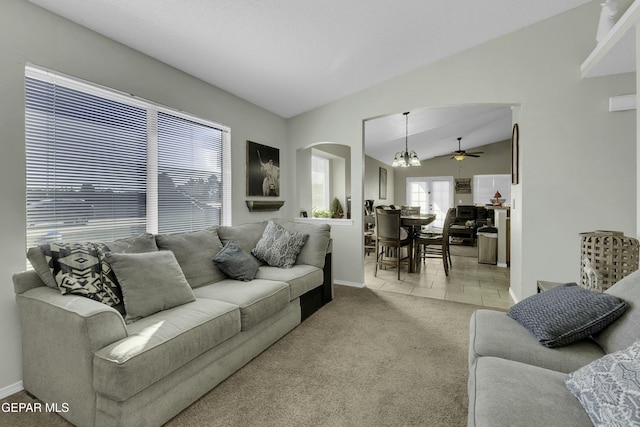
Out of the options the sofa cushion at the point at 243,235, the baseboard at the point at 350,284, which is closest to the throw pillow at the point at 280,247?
the sofa cushion at the point at 243,235

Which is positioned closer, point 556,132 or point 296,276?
point 296,276

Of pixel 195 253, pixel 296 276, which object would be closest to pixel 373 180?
pixel 296 276

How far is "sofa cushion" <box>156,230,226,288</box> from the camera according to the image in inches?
98.9

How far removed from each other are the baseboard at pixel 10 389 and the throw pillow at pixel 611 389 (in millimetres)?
2871

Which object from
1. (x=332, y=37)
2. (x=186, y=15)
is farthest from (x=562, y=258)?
(x=186, y=15)

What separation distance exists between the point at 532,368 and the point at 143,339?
70.6 inches

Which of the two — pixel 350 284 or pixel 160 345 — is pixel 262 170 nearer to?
pixel 350 284

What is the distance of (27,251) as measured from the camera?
1868 millimetres

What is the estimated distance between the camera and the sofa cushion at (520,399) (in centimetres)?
97

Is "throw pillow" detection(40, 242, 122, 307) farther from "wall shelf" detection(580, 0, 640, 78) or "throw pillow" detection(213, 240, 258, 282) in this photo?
"wall shelf" detection(580, 0, 640, 78)

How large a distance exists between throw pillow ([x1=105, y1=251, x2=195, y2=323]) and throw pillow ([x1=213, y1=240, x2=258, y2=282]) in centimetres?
56

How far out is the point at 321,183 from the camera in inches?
276

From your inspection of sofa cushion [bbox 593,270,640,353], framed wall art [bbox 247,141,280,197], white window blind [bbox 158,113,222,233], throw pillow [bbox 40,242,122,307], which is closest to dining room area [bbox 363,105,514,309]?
framed wall art [bbox 247,141,280,197]

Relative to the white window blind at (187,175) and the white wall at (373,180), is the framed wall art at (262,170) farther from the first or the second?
the white wall at (373,180)
